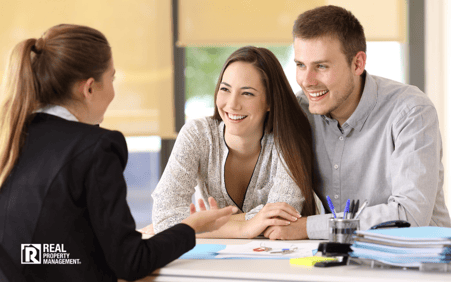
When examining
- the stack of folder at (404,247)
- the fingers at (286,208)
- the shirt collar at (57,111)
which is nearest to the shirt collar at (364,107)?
the fingers at (286,208)

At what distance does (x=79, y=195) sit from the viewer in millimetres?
1096

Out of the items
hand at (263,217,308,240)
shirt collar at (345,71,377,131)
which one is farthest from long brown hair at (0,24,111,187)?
shirt collar at (345,71,377,131)

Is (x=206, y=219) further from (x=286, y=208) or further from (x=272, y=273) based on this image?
(x=286, y=208)

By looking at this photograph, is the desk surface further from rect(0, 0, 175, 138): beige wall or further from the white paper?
rect(0, 0, 175, 138): beige wall

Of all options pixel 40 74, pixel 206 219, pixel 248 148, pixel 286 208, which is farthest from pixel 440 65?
pixel 40 74

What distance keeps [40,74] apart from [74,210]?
0.35 m

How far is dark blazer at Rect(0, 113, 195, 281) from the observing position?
108cm

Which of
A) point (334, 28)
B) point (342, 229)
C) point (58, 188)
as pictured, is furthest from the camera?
point (334, 28)

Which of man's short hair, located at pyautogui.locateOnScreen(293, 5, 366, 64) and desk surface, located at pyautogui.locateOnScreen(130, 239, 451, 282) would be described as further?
→ man's short hair, located at pyautogui.locateOnScreen(293, 5, 366, 64)

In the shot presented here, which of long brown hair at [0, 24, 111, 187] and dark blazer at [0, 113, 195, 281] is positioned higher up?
long brown hair at [0, 24, 111, 187]

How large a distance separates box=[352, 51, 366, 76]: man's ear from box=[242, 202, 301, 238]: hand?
684mm

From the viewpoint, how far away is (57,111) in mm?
1184

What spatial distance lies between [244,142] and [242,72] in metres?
0.31

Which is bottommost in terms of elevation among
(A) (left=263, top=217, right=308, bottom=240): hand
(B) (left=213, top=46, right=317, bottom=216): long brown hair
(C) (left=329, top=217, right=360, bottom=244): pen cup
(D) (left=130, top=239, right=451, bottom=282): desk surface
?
(A) (left=263, top=217, right=308, bottom=240): hand
